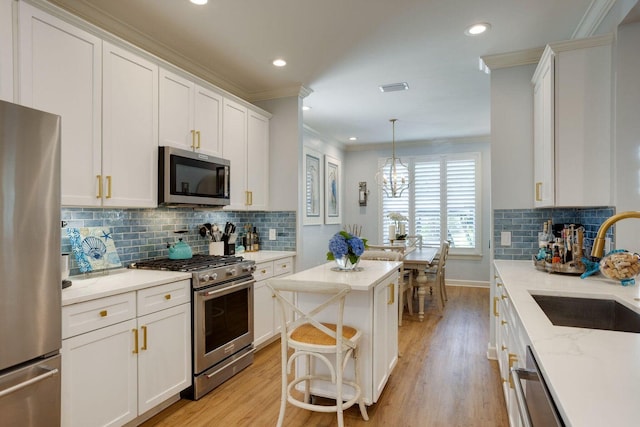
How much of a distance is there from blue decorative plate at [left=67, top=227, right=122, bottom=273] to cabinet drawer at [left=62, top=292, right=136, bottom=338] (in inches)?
19.5

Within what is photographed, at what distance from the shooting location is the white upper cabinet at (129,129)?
2.35 meters

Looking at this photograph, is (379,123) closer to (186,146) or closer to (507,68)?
(507,68)

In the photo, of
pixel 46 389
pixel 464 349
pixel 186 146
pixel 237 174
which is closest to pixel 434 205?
pixel 464 349

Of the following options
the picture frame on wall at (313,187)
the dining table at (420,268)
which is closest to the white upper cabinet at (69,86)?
the dining table at (420,268)

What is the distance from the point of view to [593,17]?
2527mm

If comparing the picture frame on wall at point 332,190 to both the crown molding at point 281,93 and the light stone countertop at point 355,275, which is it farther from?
the light stone countertop at point 355,275

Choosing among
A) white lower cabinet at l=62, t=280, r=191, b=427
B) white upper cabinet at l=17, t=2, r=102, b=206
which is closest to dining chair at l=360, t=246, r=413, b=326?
white lower cabinet at l=62, t=280, r=191, b=427

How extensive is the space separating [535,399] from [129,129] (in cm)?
266

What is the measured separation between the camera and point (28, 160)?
4.99 ft

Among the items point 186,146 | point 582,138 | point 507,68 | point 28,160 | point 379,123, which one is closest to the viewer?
point 28,160

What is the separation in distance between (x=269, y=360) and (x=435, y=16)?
3.10 m

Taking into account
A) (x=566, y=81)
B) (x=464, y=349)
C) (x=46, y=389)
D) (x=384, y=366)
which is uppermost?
(x=566, y=81)

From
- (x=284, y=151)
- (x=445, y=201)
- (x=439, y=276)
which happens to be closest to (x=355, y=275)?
(x=284, y=151)

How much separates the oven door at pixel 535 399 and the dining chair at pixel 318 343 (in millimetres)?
936
